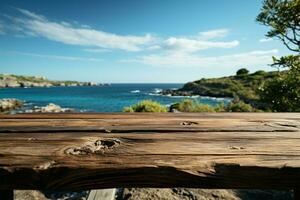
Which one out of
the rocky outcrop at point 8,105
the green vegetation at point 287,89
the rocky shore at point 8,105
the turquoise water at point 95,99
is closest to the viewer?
the green vegetation at point 287,89

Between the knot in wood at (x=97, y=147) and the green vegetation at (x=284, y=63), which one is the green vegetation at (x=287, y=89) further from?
the knot in wood at (x=97, y=147)

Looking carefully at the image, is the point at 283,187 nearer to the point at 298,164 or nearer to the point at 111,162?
the point at 298,164

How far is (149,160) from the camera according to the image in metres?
1.06

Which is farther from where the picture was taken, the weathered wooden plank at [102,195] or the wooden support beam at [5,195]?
the weathered wooden plank at [102,195]

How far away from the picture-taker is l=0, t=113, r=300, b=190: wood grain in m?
1.00

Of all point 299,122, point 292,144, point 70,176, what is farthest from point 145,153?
point 299,122

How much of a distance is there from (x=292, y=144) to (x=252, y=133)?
269 millimetres

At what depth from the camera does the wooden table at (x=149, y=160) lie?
3.27 ft

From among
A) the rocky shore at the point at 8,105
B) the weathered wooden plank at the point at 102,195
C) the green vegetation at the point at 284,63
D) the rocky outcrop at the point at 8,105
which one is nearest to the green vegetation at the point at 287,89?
the green vegetation at the point at 284,63

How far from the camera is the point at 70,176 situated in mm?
1002

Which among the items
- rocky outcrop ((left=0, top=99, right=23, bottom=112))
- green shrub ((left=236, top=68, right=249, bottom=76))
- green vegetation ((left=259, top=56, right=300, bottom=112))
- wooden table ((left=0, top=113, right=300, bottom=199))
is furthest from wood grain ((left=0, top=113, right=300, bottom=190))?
green shrub ((left=236, top=68, right=249, bottom=76))

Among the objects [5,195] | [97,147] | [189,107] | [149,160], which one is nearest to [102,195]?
[5,195]

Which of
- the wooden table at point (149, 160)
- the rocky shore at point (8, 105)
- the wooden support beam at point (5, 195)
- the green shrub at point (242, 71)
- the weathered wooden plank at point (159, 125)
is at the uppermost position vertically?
the green shrub at point (242, 71)

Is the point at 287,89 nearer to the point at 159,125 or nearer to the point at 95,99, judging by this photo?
the point at 159,125
